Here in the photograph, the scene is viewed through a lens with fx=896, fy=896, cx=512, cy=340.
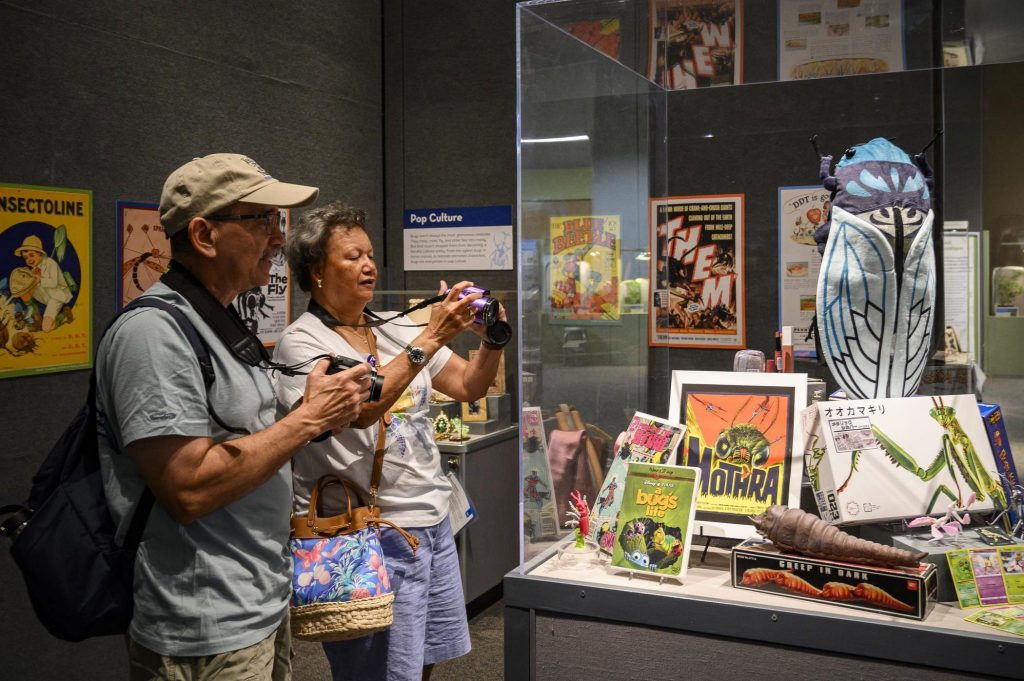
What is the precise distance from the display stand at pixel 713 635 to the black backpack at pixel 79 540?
0.66 m

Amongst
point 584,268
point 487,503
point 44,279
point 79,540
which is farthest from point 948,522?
point 44,279

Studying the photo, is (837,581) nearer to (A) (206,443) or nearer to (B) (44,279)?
(A) (206,443)

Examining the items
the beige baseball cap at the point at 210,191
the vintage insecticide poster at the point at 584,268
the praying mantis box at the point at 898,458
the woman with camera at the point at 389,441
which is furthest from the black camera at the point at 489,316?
the praying mantis box at the point at 898,458

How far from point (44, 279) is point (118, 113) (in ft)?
2.17

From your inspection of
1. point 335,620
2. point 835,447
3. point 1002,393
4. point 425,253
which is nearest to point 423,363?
point 335,620

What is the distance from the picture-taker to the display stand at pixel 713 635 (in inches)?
52.9

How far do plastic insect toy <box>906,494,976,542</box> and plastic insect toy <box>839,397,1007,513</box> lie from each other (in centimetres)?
1

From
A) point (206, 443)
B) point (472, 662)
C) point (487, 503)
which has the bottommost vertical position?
point (472, 662)

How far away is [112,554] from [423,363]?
73 cm

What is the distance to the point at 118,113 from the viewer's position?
9.86ft

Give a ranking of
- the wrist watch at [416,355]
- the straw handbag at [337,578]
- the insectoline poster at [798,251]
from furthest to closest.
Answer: the insectoline poster at [798,251], the wrist watch at [416,355], the straw handbag at [337,578]

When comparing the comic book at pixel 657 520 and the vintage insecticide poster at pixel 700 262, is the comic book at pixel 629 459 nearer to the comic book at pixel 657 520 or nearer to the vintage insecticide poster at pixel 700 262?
the comic book at pixel 657 520

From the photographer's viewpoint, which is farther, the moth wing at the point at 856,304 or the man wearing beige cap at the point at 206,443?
the moth wing at the point at 856,304

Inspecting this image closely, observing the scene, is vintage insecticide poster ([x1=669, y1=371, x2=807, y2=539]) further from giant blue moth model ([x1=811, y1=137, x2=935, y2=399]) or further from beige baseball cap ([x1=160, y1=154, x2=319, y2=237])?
beige baseball cap ([x1=160, y1=154, x2=319, y2=237])
